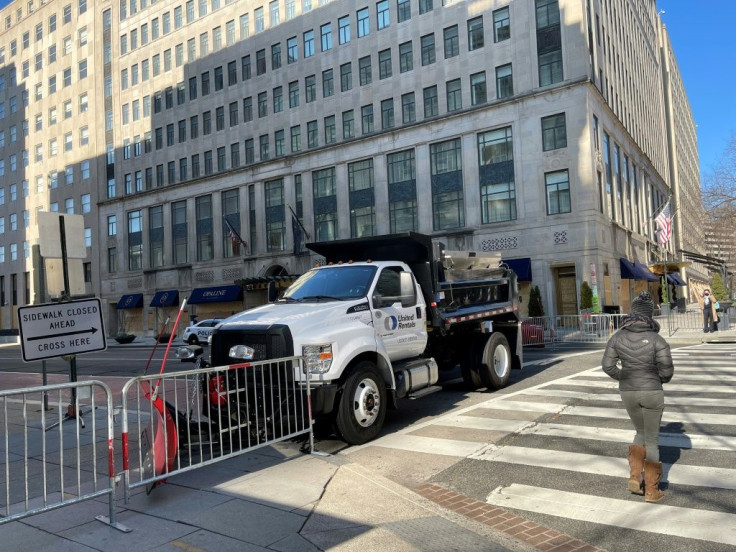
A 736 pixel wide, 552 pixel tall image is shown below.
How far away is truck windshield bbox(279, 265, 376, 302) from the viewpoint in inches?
318

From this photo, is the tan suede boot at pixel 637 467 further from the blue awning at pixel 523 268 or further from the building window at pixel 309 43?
the building window at pixel 309 43

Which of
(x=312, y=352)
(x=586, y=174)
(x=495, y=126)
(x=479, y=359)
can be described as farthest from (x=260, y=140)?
(x=312, y=352)

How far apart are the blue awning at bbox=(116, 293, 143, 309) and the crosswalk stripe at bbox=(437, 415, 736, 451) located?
48441 mm

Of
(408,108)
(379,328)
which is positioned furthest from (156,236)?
(379,328)

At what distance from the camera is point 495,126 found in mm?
33500

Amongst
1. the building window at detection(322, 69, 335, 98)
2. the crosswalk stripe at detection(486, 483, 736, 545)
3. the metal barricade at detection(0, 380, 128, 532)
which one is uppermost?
the building window at detection(322, 69, 335, 98)

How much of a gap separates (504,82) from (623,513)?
32067 mm

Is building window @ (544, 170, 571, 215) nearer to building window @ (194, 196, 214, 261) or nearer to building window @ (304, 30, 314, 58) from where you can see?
building window @ (304, 30, 314, 58)

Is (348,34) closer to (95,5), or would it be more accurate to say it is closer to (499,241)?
(499,241)

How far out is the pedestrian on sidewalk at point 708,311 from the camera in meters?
21.3

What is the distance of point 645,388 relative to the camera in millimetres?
5141

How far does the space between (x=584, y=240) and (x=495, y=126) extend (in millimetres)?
8446

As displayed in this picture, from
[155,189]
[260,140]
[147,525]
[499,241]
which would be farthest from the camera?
[155,189]

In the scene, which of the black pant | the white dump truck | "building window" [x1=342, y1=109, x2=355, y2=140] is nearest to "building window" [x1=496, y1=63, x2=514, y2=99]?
"building window" [x1=342, y1=109, x2=355, y2=140]
